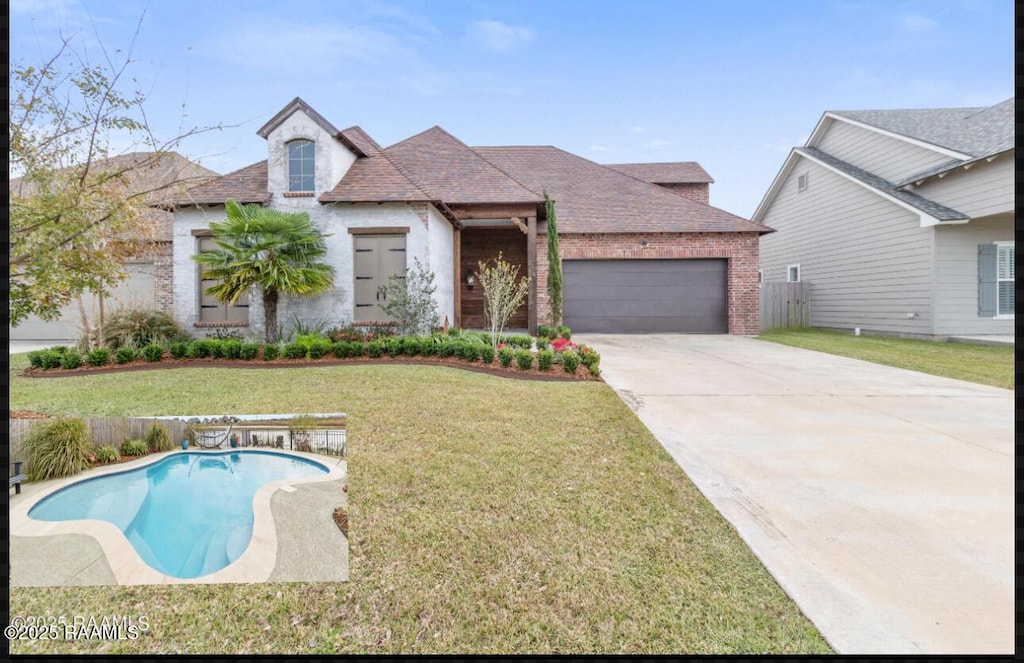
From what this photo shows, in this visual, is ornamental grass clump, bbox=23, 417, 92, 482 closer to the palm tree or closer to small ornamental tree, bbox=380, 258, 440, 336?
the palm tree

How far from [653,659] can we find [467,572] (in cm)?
100

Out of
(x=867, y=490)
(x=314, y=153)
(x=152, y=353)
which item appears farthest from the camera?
(x=314, y=153)

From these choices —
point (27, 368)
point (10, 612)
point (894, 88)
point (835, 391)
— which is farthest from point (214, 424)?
point (27, 368)

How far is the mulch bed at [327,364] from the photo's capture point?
21.5ft

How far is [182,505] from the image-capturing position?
127 cm

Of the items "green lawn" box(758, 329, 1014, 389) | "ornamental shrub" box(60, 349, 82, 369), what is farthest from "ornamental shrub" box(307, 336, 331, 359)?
"green lawn" box(758, 329, 1014, 389)

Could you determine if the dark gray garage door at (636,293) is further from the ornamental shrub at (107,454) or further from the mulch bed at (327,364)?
the ornamental shrub at (107,454)

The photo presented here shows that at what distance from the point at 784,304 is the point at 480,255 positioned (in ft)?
31.8

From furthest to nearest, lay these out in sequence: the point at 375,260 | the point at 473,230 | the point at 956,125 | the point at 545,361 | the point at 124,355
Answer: the point at 473,230 → the point at 956,125 → the point at 375,260 → the point at 124,355 → the point at 545,361

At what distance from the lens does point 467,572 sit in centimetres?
201

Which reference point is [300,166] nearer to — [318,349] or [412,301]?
[412,301]

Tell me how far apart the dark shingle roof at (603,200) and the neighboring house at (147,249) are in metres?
9.56

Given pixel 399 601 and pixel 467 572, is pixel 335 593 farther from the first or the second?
pixel 467 572

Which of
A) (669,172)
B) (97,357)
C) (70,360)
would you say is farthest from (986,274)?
(70,360)
